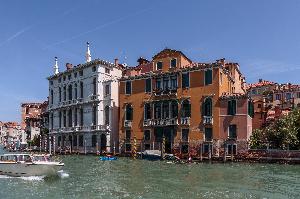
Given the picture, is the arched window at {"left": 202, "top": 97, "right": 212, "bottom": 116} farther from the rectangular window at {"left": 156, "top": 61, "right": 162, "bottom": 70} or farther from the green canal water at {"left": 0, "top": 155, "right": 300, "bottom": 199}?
the green canal water at {"left": 0, "top": 155, "right": 300, "bottom": 199}

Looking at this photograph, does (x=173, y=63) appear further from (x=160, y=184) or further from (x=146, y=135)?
(x=160, y=184)

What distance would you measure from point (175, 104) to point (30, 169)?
18711 millimetres

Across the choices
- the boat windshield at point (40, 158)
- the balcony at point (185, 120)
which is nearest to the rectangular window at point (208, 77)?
the balcony at point (185, 120)

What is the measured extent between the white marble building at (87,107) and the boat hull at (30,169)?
18288 millimetres

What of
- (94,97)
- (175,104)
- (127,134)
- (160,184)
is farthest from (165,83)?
(160,184)

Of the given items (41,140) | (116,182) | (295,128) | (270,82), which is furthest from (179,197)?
(270,82)

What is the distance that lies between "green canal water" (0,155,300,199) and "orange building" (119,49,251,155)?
10.3m

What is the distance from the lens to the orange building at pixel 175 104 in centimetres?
3531

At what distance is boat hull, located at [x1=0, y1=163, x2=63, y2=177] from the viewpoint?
21531 mm

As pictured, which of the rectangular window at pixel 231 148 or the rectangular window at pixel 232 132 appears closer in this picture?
the rectangular window at pixel 231 148

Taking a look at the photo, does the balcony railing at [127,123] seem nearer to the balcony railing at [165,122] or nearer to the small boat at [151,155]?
the balcony railing at [165,122]

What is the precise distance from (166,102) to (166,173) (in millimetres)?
14652

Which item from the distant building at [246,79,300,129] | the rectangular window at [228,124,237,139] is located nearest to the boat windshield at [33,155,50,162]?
the rectangular window at [228,124,237,139]

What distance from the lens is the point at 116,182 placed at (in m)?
20.4
